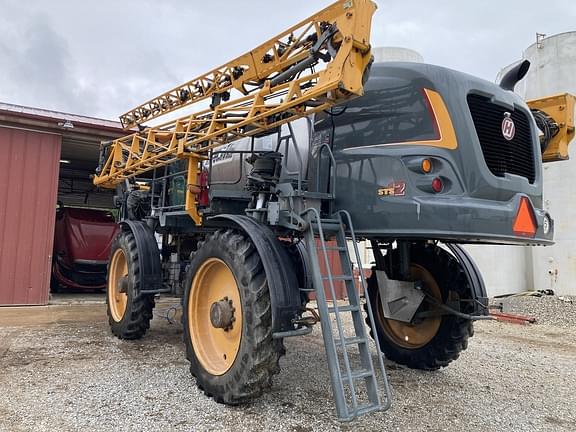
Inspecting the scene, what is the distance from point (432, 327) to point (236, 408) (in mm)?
2320

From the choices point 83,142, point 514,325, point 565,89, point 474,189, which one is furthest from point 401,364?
point 565,89

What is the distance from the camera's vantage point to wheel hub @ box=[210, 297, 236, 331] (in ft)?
11.9

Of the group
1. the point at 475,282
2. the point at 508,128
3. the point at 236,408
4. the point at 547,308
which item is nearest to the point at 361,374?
the point at 236,408

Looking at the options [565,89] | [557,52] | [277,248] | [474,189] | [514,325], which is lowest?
[514,325]

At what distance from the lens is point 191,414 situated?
10.8ft

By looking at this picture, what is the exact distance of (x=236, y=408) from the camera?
3.38 meters

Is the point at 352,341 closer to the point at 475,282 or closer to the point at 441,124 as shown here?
the point at 441,124

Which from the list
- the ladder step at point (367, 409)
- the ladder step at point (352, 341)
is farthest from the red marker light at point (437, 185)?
the ladder step at point (367, 409)

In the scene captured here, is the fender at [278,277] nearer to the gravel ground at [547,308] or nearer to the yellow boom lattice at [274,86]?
the yellow boom lattice at [274,86]

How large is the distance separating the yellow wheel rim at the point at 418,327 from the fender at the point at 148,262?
2718mm

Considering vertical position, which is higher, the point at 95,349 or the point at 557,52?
the point at 557,52

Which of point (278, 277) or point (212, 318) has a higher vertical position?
point (278, 277)

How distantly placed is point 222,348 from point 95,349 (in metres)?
2.21

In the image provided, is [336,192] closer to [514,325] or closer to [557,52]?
[514,325]
